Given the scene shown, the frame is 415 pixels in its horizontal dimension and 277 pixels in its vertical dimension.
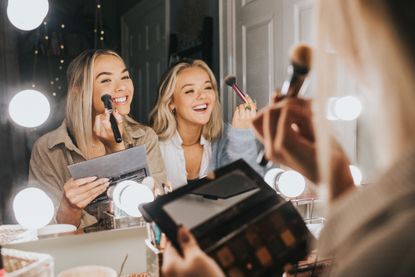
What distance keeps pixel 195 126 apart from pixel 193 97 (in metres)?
0.07

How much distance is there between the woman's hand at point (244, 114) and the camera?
3.38 ft

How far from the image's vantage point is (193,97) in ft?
3.25

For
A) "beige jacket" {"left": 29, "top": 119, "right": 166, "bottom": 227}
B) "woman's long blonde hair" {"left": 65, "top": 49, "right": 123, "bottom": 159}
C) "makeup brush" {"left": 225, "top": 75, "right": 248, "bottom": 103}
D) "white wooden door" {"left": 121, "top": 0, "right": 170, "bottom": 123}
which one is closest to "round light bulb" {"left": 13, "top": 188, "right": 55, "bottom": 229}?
"beige jacket" {"left": 29, "top": 119, "right": 166, "bottom": 227}

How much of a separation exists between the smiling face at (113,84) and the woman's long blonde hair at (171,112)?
0.07 meters

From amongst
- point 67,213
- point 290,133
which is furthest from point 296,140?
point 67,213

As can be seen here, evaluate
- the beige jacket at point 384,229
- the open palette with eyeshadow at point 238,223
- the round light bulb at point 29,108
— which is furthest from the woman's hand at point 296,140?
the round light bulb at point 29,108

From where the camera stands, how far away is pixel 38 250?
3.09 ft

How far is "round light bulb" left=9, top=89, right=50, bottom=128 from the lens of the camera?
0.86m

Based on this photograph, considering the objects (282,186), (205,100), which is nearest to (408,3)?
(205,100)

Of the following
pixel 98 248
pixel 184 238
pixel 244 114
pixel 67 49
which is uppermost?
pixel 67 49

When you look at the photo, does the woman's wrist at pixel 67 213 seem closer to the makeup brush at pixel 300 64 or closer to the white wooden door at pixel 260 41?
the white wooden door at pixel 260 41

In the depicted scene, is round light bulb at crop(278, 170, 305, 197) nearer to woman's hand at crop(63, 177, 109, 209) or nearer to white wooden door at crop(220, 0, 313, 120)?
white wooden door at crop(220, 0, 313, 120)

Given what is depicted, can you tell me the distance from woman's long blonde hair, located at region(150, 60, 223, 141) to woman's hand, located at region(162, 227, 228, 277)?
363mm

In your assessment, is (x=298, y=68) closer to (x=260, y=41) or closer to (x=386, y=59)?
(x=386, y=59)
